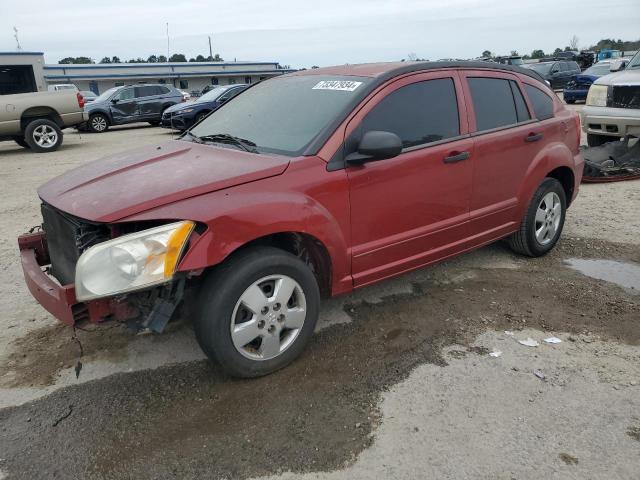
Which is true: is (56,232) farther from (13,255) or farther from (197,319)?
(13,255)

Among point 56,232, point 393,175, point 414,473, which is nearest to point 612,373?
point 414,473

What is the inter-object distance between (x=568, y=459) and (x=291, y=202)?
187cm

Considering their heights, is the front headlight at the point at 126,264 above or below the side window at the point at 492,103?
below

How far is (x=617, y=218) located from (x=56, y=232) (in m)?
5.69

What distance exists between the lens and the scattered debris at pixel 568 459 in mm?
2342

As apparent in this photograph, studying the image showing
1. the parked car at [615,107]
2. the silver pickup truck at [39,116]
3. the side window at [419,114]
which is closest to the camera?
the side window at [419,114]

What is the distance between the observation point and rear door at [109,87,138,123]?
18672mm

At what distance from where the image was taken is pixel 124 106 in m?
18.7

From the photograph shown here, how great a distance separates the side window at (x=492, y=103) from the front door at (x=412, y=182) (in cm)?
20

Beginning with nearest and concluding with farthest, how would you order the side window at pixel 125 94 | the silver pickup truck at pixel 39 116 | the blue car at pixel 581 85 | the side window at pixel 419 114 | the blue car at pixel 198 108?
the side window at pixel 419 114
the silver pickup truck at pixel 39 116
the blue car at pixel 198 108
the side window at pixel 125 94
the blue car at pixel 581 85

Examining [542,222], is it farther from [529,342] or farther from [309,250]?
[309,250]

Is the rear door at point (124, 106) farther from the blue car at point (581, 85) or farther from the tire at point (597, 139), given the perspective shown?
the blue car at point (581, 85)

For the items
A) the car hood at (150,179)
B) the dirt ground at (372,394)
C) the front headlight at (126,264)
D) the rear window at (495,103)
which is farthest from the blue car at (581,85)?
the front headlight at (126,264)

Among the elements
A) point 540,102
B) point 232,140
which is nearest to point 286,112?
point 232,140
